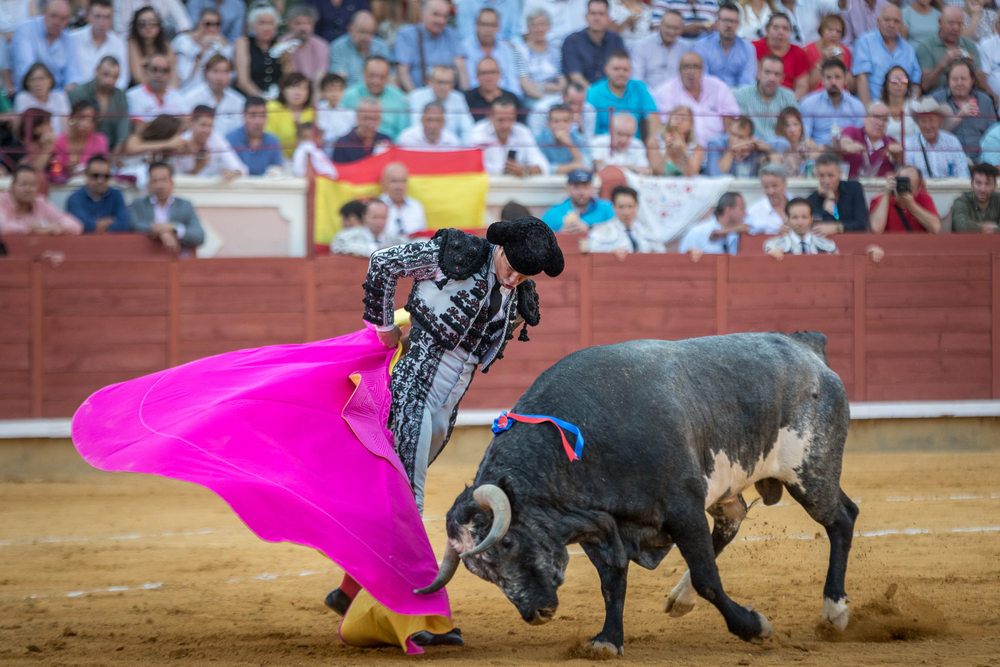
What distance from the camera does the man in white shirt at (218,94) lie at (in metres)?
7.11

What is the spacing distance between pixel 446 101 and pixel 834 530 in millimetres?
5092

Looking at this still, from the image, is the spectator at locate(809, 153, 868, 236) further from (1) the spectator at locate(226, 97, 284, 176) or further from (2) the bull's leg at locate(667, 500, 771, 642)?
(2) the bull's leg at locate(667, 500, 771, 642)

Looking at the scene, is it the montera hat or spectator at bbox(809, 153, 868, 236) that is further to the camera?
spectator at bbox(809, 153, 868, 236)

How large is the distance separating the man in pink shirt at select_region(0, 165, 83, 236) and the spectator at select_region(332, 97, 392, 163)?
70.4 inches

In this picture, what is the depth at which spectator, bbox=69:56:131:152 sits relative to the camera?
6.73 m

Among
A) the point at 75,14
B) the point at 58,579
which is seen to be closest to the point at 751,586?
the point at 58,579

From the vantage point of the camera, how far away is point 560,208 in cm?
696

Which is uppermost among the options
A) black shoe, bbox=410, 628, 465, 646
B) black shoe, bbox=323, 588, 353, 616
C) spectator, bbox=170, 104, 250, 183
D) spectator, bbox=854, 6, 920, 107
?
spectator, bbox=854, 6, 920, 107

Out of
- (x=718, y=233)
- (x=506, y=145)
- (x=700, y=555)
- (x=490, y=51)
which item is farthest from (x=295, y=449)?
(x=490, y=51)

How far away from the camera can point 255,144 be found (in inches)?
273

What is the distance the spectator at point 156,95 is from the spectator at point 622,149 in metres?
3.02

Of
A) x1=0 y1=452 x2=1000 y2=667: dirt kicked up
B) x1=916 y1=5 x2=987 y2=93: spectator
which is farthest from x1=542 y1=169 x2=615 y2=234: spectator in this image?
x1=916 y1=5 x2=987 y2=93: spectator

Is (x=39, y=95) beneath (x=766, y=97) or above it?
beneath

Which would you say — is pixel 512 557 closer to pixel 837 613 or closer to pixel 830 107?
pixel 837 613
